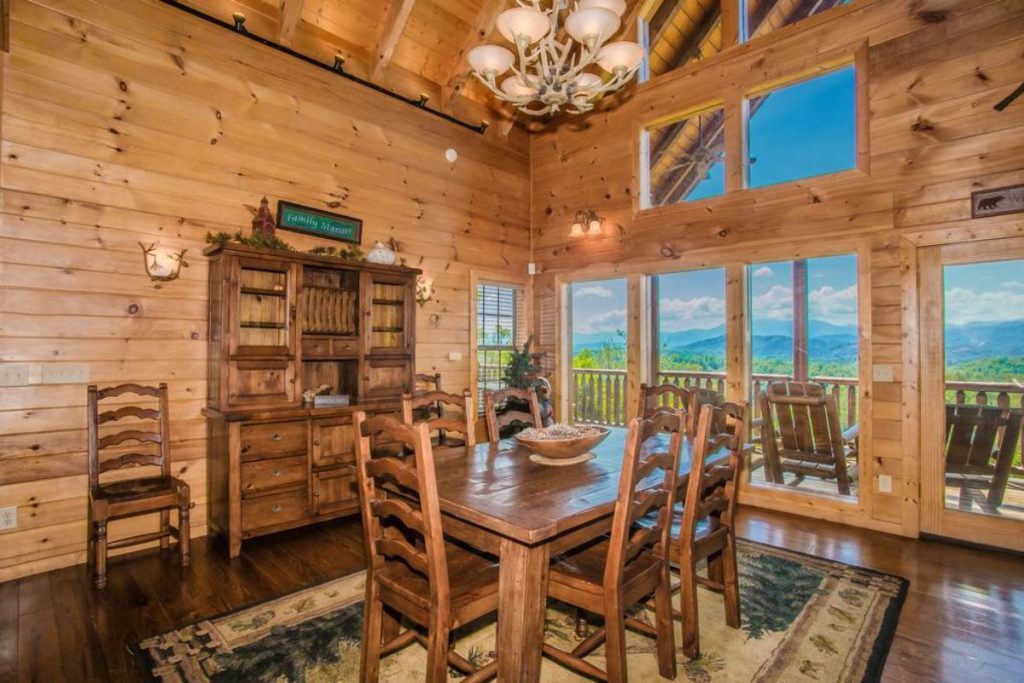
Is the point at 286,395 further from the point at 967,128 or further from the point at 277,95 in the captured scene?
Answer: the point at 967,128

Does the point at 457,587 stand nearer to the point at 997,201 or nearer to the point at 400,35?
the point at 997,201

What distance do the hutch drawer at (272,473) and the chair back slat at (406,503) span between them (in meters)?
1.73

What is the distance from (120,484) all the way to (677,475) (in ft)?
Result: 10.5

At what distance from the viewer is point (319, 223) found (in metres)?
4.17

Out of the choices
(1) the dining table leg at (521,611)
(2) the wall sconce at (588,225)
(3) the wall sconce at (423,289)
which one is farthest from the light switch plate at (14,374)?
(2) the wall sconce at (588,225)

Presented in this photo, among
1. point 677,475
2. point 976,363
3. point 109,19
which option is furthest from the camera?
point 976,363

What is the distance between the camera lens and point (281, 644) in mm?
2236

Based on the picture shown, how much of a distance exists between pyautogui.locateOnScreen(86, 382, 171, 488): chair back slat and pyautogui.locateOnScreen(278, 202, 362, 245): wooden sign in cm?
152

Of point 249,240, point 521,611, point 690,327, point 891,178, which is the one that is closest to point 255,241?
point 249,240

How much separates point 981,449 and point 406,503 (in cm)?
392

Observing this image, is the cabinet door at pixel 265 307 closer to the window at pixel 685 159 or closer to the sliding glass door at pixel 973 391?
the window at pixel 685 159

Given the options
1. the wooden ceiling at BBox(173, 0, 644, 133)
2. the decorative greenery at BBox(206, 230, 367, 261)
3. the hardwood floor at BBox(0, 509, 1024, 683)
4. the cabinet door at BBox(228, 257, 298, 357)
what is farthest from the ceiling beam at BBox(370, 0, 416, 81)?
the hardwood floor at BBox(0, 509, 1024, 683)

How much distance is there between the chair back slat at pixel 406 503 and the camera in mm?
1596

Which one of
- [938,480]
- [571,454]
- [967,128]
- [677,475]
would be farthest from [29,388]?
[967,128]
